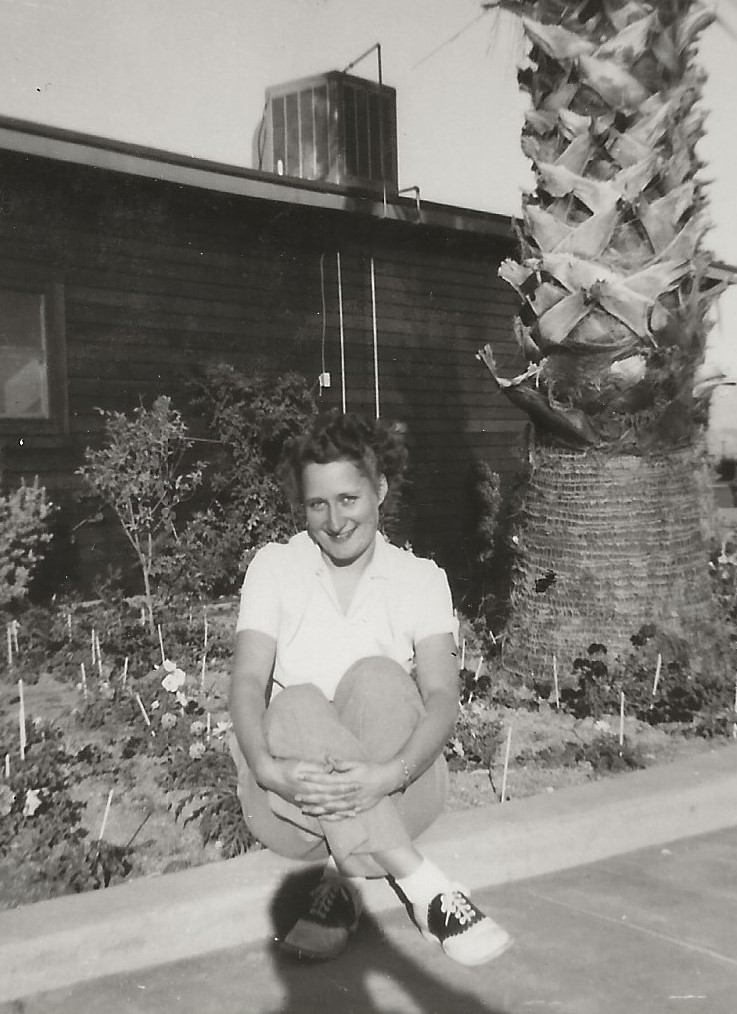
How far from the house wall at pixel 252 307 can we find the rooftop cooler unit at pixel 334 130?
1969mm

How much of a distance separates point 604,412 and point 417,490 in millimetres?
6364

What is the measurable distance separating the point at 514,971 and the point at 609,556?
2493 mm

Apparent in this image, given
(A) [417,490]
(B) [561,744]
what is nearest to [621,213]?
(B) [561,744]

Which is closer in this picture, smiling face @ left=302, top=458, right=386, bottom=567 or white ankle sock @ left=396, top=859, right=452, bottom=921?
white ankle sock @ left=396, top=859, right=452, bottom=921

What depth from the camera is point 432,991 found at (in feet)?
7.39

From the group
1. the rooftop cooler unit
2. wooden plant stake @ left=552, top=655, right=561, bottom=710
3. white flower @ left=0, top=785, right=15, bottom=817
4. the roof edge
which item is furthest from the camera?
the rooftop cooler unit

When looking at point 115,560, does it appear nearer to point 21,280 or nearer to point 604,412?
point 21,280

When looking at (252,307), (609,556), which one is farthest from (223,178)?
(609,556)

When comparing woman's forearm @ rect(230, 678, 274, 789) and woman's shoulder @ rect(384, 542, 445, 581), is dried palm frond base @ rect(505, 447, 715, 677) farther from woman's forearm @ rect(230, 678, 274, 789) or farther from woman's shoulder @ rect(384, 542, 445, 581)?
woman's forearm @ rect(230, 678, 274, 789)

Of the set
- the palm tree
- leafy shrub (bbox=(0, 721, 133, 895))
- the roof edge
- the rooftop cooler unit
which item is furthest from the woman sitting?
the rooftop cooler unit

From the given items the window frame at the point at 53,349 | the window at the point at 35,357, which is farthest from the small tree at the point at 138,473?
the window at the point at 35,357

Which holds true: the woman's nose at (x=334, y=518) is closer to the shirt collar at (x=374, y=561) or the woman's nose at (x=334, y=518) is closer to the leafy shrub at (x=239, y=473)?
the shirt collar at (x=374, y=561)

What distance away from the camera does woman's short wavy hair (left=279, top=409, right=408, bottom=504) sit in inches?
102

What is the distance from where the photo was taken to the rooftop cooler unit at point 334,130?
41.0 feet
